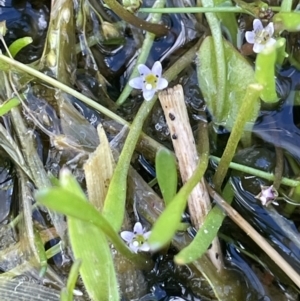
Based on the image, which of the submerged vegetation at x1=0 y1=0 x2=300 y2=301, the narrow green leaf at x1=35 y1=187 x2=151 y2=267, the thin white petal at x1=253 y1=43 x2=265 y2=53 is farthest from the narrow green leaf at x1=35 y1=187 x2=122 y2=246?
the thin white petal at x1=253 y1=43 x2=265 y2=53

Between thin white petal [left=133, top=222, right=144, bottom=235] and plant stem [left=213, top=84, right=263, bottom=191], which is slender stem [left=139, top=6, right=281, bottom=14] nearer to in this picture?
plant stem [left=213, top=84, right=263, bottom=191]

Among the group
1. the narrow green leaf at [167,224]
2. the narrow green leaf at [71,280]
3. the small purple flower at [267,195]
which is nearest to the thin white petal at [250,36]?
the small purple flower at [267,195]

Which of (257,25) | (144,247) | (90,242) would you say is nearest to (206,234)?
(144,247)

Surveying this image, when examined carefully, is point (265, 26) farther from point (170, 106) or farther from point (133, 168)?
point (133, 168)

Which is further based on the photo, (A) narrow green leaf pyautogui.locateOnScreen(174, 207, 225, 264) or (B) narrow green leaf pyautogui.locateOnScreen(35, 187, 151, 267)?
(A) narrow green leaf pyautogui.locateOnScreen(174, 207, 225, 264)

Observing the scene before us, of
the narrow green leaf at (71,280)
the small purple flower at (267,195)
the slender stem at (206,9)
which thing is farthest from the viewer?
the slender stem at (206,9)

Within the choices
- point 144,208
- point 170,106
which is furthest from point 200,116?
point 144,208

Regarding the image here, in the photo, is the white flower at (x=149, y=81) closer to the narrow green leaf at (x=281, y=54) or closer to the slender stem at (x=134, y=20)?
the slender stem at (x=134, y=20)
